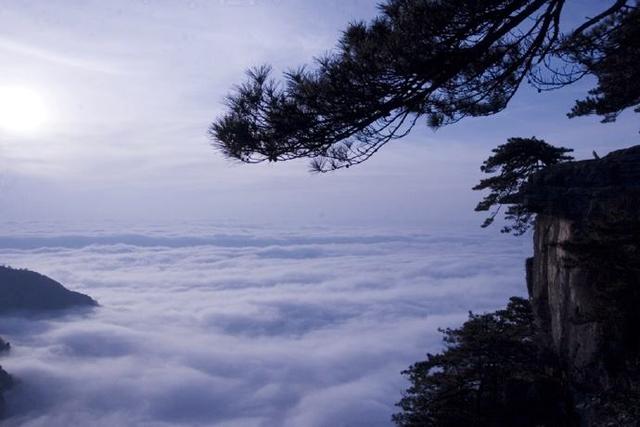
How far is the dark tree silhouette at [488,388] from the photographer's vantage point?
10812 mm

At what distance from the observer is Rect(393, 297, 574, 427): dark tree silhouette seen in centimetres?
1081

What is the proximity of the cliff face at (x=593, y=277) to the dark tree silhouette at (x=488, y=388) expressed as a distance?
66 centimetres

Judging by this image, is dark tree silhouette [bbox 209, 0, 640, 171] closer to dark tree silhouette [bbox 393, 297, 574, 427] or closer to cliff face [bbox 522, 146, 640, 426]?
cliff face [bbox 522, 146, 640, 426]

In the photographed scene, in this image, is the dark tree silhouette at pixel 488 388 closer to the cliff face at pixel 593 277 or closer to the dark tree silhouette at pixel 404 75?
the cliff face at pixel 593 277

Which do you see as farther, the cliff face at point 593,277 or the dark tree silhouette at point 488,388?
the dark tree silhouette at point 488,388

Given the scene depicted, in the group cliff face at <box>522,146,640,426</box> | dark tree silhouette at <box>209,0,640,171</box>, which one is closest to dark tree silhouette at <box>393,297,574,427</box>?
cliff face at <box>522,146,640,426</box>

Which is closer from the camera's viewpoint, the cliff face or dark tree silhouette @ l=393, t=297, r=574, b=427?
the cliff face

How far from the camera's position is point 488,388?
1142 cm

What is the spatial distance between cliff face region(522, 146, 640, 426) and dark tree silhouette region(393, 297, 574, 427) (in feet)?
2.18

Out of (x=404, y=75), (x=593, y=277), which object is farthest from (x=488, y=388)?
(x=404, y=75)

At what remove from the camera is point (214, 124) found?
5.94m

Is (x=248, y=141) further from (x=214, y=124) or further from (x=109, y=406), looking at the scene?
(x=109, y=406)

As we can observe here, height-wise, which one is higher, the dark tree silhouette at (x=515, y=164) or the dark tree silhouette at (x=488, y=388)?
the dark tree silhouette at (x=515, y=164)

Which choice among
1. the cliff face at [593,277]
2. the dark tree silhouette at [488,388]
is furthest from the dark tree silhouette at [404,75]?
the dark tree silhouette at [488,388]
